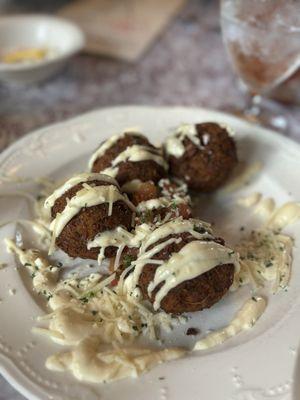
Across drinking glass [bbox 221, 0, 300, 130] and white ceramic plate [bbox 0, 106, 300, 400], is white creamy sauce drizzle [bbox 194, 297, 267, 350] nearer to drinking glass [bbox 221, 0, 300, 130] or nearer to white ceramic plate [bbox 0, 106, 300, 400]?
white ceramic plate [bbox 0, 106, 300, 400]

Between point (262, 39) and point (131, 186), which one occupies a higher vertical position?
point (262, 39)

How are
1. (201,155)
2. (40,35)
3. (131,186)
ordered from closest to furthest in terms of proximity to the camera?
(131,186)
(201,155)
(40,35)

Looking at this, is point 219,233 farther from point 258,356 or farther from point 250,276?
point 258,356

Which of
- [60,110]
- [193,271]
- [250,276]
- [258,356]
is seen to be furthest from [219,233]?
[60,110]

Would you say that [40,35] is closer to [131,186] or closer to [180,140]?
[180,140]

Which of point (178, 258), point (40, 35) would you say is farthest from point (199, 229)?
point (40, 35)

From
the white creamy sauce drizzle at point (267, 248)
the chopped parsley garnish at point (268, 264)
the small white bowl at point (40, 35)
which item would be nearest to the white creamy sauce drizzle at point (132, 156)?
the white creamy sauce drizzle at point (267, 248)

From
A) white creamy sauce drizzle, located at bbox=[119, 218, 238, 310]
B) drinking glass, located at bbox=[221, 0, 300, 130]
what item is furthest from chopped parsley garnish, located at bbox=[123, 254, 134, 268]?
drinking glass, located at bbox=[221, 0, 300, 130]
